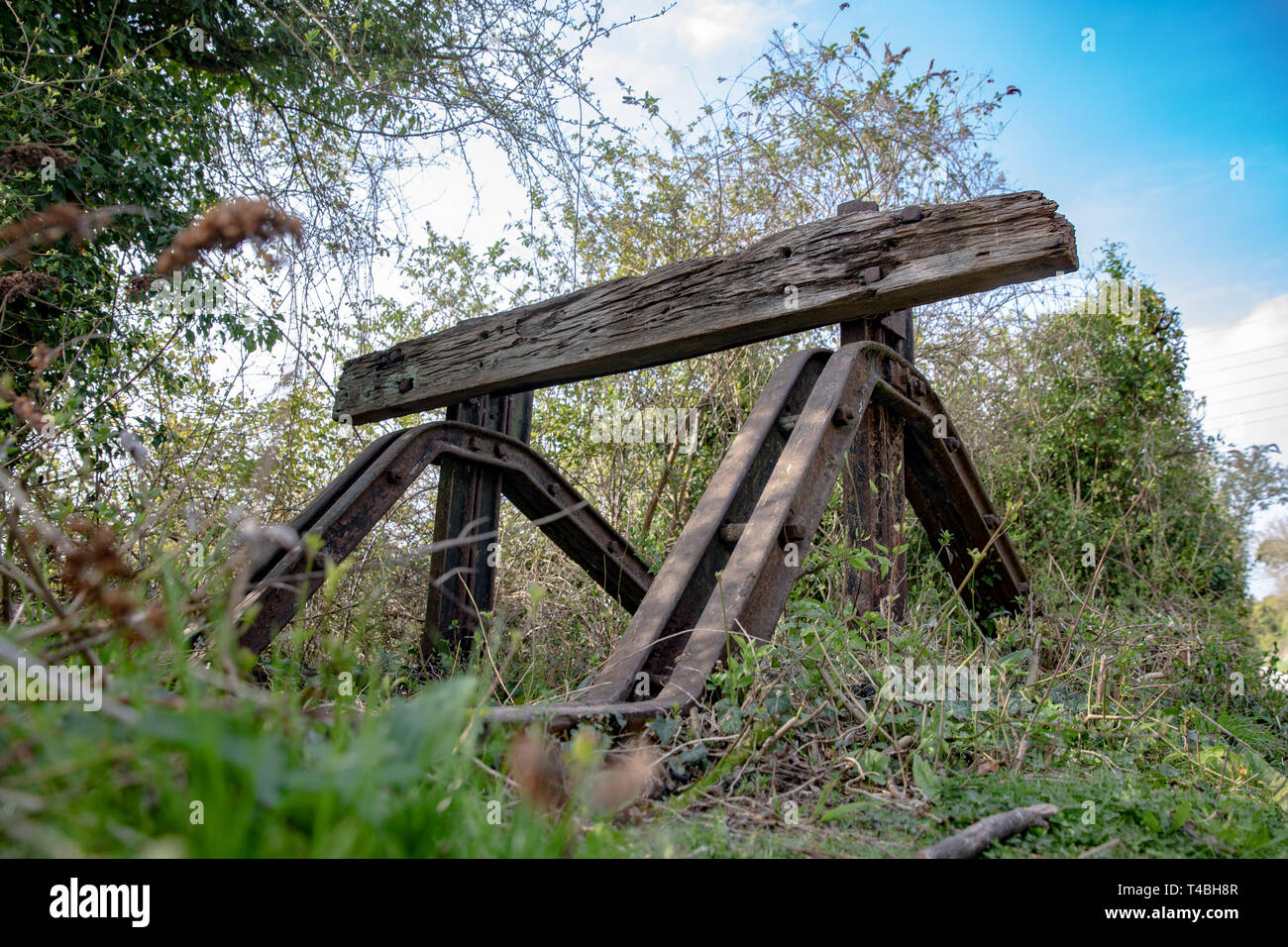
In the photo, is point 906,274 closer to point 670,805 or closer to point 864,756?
point 864,756

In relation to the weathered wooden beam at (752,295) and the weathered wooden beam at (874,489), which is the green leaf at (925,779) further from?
the weathered wooden beam at (752,295)

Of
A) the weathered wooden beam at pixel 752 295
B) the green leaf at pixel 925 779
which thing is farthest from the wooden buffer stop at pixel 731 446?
the green leaf at pixel 925 779

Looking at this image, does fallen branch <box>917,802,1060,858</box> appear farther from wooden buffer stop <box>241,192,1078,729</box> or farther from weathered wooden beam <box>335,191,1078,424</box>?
weathered wooden beam <box>335,191,1078,424</box>

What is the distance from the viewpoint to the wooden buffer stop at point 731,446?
2.63 metres

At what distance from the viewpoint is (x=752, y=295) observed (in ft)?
11.4

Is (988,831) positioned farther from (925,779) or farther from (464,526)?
(464,526)

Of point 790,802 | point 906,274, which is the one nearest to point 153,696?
point 790,802

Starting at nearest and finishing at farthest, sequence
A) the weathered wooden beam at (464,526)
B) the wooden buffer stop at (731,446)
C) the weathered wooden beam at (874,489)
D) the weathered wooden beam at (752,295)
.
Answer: the wooden buffer stop at (731,446), the weathered wooden beam at (752,295), the weathered wooden beam at (874,489), the weathered wooden beam at (464,526)

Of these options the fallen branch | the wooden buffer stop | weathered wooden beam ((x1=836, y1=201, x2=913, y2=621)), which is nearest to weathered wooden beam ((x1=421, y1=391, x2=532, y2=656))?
the wooden buffer stop

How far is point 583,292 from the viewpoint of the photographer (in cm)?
405

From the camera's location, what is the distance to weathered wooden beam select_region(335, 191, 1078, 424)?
2936 millimetres

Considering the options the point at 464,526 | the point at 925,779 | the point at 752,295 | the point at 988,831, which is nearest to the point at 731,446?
the point at 752,295

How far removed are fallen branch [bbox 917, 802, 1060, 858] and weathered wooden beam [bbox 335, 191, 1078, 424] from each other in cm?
188
